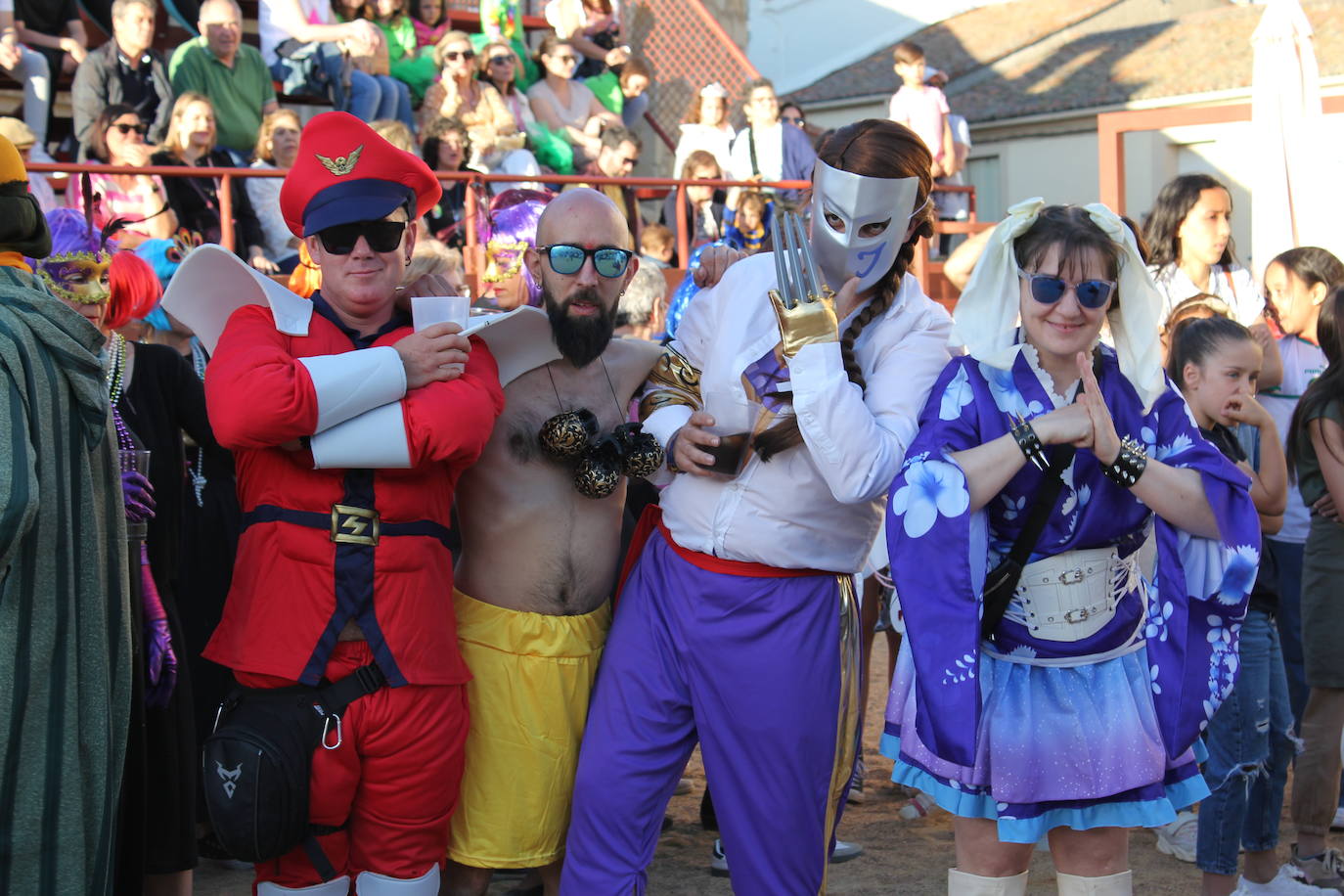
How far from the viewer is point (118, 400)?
11.6 ft

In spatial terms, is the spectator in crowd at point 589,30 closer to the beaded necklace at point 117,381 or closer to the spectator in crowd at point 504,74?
the spectator in crowd at point 504,74

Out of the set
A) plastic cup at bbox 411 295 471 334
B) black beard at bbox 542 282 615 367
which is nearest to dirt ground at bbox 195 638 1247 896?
black beard at bbox 542 282 615 367

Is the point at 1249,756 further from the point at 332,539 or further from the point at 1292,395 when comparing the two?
the point at 332,539

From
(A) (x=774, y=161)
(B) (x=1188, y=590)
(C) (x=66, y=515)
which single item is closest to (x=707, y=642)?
(B) (x=1188, y=590)

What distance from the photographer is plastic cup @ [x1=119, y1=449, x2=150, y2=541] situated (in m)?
3.32

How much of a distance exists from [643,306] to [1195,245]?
224 centimetres

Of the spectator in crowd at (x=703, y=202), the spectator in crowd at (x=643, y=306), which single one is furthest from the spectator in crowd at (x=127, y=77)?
the spectator in crowd at (x=643, y=306)

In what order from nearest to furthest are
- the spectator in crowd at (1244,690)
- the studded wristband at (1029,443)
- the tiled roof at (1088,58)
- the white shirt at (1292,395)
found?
the studded wristband at (1029,443)
the spectator in crowd at (1244,690)
the white shirt at (1292,395)
the tiled roof at (1088,58)

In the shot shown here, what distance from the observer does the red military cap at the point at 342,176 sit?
3006 millimetres

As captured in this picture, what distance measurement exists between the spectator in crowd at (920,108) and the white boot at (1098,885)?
10721mm

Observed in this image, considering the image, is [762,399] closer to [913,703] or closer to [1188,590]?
[913,703]

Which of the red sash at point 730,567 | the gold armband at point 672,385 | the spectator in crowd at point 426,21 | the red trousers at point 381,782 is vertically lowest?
the red trousers at point 381,782

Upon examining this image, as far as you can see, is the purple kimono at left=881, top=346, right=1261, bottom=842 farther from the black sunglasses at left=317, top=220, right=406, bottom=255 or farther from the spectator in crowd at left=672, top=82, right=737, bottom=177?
the spectator in crowd at left=672, top=82, right=737, bottom=177

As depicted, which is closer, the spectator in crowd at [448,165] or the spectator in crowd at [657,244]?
the spectator in crowd at [448,165]
